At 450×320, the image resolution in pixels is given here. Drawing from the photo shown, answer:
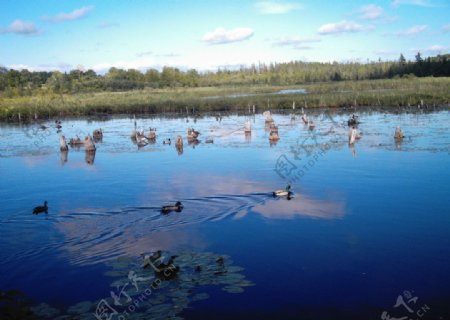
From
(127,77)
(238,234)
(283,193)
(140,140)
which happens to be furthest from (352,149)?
(127,77)

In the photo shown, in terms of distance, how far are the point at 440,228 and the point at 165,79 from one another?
146 metres

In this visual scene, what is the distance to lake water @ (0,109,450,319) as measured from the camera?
9492 mm

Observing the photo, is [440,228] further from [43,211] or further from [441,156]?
[43,211]

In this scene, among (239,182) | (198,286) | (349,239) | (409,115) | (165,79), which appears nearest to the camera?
(198,286)

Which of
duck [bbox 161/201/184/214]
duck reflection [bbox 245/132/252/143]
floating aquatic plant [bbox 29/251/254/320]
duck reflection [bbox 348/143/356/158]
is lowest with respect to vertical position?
floating aquatic plant [bbox 29/251/254/320]

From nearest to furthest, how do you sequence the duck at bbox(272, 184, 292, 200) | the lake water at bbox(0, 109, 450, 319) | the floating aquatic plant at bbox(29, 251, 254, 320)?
the floating aquatic plant at bbox(29, 251, 254, 320), the lake water at bbox(0, 109, 450, 319), the duck at bbox(272, 184, 292, 200)

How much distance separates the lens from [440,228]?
1315 cm

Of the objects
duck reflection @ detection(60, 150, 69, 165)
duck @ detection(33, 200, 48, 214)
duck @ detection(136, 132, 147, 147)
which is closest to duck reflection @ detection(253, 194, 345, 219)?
duck @ detection(33, 200, 48, 214)

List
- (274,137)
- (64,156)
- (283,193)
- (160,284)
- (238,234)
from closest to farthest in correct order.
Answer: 1. (160,284)
2. (238,234)
3. (283,193)
4. (64,156)
5. (274,137)

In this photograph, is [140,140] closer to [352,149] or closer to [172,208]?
[352,149]

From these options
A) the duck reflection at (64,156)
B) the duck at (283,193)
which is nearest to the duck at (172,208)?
the duck at (283,193)

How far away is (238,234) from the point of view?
1349cm

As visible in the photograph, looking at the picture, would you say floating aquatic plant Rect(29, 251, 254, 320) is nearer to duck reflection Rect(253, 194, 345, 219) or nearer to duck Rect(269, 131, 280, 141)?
duck reflection Rect(253, 194, 345, 219)

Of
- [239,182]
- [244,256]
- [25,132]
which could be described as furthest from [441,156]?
[25,132]
